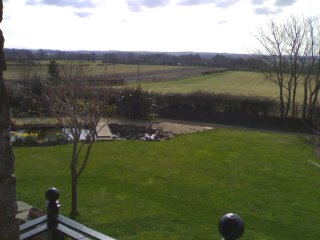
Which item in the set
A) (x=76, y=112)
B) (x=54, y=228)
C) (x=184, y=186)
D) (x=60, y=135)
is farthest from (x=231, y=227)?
(x=60, y=135)

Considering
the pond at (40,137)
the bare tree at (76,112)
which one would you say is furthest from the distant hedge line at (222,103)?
the bare tree at (76,112)

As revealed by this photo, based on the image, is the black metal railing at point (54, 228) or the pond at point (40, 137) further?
the pond at point (40, 137)

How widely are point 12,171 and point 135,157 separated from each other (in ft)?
41.0

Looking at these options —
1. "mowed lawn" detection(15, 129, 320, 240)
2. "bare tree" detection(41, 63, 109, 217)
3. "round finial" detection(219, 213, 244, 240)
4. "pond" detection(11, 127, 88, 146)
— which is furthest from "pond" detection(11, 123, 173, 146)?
"round finial" detection(219, 213, 244, 240)

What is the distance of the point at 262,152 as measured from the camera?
1602 cm

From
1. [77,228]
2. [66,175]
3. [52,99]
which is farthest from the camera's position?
[66,175]

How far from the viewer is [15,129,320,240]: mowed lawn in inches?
337

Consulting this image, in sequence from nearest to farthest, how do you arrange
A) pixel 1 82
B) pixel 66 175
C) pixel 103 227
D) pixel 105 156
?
1. pixel 1 82
2. pixel 103 227
3. pixel 66 175
4. pixel 105 156

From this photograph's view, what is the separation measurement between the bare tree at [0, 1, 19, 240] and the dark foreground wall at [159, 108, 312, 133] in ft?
69.2

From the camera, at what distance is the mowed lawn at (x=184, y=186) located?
8570mm

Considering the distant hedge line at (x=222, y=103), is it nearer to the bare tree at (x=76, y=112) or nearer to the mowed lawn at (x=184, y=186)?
the mowed lawn at (x=184, y=186)

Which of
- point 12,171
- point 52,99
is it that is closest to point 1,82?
point 12,171

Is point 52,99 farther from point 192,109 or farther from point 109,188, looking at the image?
point 192,109

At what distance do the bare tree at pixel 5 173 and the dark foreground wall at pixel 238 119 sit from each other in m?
21.1
